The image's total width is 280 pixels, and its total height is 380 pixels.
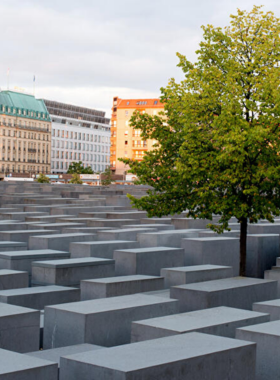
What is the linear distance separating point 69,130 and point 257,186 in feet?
448

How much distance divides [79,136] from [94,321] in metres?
143

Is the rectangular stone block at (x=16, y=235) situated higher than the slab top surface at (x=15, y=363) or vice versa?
the rectangular stone block at (x=16, y=235)

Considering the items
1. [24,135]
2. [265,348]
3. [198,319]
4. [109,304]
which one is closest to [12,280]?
[109,304]

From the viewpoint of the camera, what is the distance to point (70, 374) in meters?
6.57

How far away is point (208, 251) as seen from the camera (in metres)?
15.3

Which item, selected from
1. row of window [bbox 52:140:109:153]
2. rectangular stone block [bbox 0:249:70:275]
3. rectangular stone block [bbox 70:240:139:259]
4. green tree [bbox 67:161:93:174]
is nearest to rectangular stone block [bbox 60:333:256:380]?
rectangular stone block [bbox 0:249:70:275]

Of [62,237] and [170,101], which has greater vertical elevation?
[170,101]

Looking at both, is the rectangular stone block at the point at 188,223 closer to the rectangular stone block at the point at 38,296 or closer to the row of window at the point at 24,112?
the rectangular stone block at the point at 38,296

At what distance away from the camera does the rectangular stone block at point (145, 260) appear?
1362cm

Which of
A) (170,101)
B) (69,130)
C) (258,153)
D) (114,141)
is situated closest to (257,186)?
(258,153)

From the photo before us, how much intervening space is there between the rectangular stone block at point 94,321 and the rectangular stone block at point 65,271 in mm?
2964

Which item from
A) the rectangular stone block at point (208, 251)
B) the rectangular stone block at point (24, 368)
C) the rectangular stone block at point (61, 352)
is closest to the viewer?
the rectangular stone block at point (24, 368)

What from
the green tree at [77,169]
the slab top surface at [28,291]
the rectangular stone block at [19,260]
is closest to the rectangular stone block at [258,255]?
the rectangular stone block at [19,260]

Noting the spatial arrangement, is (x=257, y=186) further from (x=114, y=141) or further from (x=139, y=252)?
(x=114, y=141)
